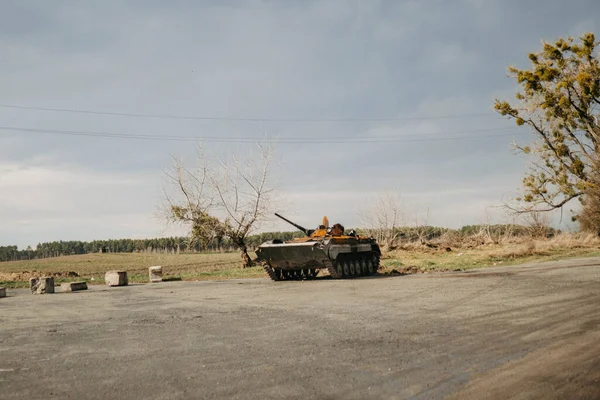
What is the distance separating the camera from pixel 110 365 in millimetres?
6805

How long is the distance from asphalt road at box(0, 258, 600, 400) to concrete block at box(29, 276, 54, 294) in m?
8.00

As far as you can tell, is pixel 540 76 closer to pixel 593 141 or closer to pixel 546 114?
pixel 546 114

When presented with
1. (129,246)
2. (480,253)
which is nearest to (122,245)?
(129,246)

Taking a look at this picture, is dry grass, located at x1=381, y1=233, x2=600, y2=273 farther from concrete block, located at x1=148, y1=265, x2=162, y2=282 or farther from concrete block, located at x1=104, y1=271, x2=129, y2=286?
concrete block, located at x1=104, y1=271, x2=129, y2=286

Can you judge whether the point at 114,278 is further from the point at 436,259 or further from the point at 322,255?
the point at 436,259

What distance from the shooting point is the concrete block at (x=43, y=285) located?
68.7 ft

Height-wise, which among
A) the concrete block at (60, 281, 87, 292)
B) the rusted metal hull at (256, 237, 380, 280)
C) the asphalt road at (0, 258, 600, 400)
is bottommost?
the asphalt road at (0, 258, 600, 400)

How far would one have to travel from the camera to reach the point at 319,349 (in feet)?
23.9

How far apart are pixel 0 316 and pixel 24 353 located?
19.3ft

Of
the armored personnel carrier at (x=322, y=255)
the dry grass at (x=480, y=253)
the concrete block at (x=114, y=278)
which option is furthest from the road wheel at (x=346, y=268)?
the concrete block at (x=114, y=278)

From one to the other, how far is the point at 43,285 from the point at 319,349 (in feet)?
54.8

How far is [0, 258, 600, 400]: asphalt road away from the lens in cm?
543

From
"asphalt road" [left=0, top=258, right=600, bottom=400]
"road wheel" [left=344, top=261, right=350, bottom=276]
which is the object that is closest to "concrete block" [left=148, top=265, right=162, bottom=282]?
"road wheel" [left=344, top=261, right=350, bottom=276]

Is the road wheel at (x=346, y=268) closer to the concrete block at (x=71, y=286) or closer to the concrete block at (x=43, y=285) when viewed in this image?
the concrete block at (x=71, y=286)
